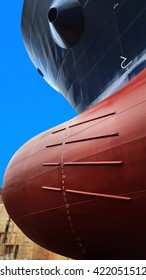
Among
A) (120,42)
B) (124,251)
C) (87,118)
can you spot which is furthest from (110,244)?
(120,42)

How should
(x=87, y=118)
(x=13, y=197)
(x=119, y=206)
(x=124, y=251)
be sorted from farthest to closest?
(x=13, y=197) → (x=87, y=118) → (x=124, y=251) → (x=119, y=206)

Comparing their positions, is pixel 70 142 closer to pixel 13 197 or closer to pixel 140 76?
pixel 140 76

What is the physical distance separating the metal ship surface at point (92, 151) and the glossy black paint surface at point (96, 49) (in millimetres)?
19

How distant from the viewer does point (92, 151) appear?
5.24m

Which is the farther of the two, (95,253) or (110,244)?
(95,253)

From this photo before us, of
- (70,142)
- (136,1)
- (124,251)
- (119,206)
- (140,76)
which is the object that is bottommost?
(124,251)

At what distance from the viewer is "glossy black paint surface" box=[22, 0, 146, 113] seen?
6020 millimetres

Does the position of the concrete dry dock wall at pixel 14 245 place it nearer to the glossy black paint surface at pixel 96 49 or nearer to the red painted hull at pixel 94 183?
the glossy black paint surface at pixel 96 49

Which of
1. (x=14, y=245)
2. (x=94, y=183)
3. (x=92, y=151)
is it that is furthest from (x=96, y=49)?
(x=14, y=245)

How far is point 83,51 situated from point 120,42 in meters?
1.26

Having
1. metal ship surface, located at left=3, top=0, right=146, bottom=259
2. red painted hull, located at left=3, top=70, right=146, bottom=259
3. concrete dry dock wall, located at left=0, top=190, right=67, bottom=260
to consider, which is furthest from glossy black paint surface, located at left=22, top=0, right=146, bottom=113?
concrete dry dock wall, located at left=0, top=190, right=67, bottom=260

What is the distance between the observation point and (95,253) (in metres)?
5.82

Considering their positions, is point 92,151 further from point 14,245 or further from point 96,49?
point 14,245

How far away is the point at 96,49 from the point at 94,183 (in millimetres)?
3145
